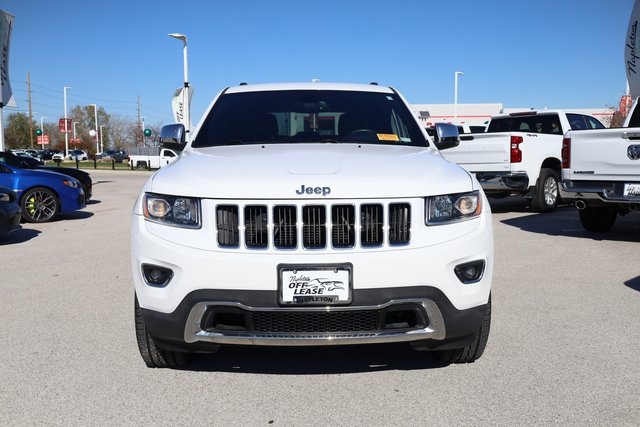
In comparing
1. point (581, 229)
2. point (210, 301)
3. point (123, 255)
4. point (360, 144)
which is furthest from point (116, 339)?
point (581, 229)

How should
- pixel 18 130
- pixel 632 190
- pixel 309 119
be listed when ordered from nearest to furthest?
pixel 309 119
pixel 632 190
pixel 18 130

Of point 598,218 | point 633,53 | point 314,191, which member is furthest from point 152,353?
point 633,53

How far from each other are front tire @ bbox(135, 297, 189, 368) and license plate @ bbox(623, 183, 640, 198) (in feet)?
20.8

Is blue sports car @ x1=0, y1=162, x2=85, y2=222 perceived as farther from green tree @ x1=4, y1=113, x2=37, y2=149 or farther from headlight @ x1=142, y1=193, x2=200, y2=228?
green tree @ x1=4, y1=113, x2=37, y2=149

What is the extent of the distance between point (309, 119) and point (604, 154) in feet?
16.8

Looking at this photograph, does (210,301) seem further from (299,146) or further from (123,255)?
(123,255)

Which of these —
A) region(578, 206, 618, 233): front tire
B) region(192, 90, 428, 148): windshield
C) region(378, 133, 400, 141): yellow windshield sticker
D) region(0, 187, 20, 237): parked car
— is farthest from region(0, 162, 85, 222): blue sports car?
Answer: region(578, 206, 618, 233): front tire

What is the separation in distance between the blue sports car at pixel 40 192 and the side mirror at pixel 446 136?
8.93 m

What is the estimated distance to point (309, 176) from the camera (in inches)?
119

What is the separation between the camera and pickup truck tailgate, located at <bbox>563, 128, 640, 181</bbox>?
755cm

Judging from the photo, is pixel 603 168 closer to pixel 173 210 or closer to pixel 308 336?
pixel 308 336

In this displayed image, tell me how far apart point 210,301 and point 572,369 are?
2.19 m

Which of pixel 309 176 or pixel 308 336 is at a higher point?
pixel 309 176

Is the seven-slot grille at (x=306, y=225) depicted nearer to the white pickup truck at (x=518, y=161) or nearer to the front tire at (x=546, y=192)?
the white pickup truck at (x=518, y=161)
